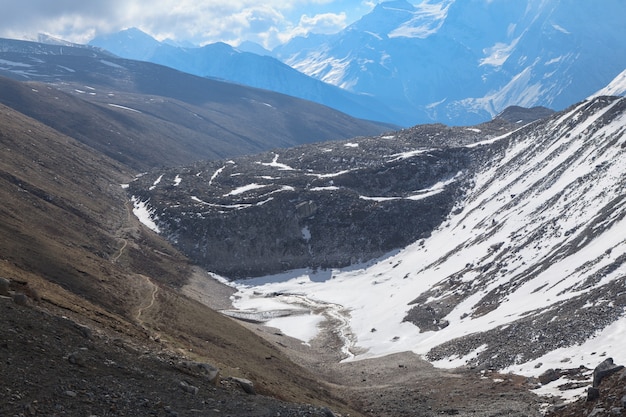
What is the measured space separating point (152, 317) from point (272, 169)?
120m

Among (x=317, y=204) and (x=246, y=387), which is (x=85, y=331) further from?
(x=317, y=204)

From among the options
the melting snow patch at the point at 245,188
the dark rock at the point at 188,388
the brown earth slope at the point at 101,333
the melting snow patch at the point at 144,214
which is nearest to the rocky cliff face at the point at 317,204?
the melting snow patch at the point at 245,188

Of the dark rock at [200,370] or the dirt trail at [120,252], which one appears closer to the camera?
the dark rock at [200,370]

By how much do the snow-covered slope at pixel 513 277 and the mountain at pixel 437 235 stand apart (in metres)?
0.29

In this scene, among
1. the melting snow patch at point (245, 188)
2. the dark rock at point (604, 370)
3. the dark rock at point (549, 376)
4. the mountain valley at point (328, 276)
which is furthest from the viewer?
the melting snow patch at point (245, 188)

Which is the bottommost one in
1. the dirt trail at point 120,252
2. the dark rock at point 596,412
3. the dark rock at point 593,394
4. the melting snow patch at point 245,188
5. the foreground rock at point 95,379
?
the foreground rock at point 95,379

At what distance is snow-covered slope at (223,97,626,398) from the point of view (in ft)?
187

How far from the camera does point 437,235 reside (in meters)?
129

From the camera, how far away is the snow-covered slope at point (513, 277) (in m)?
57.1

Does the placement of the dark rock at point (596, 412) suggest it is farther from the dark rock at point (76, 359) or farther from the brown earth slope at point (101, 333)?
the dark rock at point (76, 359)

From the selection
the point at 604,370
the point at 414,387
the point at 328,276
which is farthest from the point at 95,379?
the point at 328,276

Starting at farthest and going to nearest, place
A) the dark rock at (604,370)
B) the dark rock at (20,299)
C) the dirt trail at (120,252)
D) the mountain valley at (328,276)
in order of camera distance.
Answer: the dirt trail at (120,252), the dark rock at (604,370), the dark rock at (20,299), the mountain valley at (328,276)

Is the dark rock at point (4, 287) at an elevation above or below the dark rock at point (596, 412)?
below

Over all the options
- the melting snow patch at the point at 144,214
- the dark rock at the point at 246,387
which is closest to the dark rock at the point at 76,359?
the dark rock at the point at 246,387
